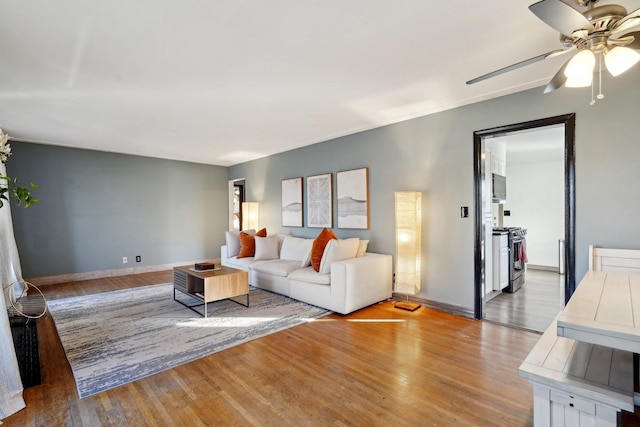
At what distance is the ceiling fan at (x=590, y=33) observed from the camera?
1.40m

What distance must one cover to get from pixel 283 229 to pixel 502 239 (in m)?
3.79

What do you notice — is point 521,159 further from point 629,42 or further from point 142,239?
point 142,239

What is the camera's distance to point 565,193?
283cm

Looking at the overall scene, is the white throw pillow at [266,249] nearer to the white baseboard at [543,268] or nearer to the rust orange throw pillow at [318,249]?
the rust orange throw pillow at [318,249]

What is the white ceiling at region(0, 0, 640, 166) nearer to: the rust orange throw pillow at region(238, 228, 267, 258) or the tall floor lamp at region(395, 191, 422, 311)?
the tall floor lamp at region(395, 191, 422, 311)

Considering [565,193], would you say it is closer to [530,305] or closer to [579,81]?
[579,81]

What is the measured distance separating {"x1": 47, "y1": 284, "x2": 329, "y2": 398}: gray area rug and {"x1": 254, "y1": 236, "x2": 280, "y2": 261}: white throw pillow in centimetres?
68

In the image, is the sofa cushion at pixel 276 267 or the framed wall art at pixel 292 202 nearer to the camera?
the sofa cushion at pixel 276 267

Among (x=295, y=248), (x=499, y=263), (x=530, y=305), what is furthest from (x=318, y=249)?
(x=530, y=305)

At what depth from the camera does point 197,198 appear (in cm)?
702

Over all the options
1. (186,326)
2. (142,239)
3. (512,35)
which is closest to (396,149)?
(512,35)

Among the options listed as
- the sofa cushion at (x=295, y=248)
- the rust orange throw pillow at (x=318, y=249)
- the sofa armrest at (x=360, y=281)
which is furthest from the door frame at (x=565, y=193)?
the sofa cushion at (x=295, y=248)

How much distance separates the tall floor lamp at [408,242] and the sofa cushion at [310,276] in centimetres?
92

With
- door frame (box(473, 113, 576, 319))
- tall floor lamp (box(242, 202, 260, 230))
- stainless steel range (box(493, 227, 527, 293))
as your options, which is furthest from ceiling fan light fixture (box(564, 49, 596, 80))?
tall floor lamp (box(242, 202, 260, 230))
